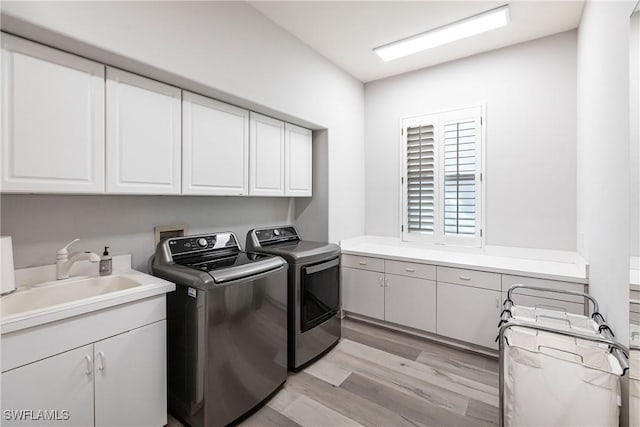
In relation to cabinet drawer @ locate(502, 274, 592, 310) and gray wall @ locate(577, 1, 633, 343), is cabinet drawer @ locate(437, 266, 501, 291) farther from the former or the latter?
gray wall @ locate(577, 1, 633, 343)

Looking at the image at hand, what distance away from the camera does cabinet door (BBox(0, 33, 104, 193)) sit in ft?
4.47

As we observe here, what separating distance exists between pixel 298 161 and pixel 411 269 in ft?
5.02

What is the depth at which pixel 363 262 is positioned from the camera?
3191mm

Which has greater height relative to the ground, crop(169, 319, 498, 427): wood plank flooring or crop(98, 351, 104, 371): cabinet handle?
crop(98, 351, 104, 371): cabinet handle

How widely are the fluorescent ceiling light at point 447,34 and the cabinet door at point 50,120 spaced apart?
242 centimetres

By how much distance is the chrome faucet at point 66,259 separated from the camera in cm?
170

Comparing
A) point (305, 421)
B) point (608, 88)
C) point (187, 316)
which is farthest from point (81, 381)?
point (608, 88)

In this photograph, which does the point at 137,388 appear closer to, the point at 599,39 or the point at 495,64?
the point at 599,39

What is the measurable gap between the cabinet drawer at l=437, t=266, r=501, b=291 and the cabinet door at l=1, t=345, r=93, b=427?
256 cm

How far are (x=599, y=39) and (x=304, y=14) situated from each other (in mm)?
1943

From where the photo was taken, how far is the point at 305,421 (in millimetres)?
1860

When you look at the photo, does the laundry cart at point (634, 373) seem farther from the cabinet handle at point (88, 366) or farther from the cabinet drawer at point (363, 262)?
the cabinet handle at point (88, 366)

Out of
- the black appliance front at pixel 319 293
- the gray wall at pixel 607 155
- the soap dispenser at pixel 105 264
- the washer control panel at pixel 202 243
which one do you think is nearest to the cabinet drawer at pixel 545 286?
the gray wall at pixel 607 155

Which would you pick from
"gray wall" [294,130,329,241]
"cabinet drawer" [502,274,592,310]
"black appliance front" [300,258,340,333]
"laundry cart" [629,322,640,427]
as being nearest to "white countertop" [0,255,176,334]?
"black appliance front" [300,258,340,333]
